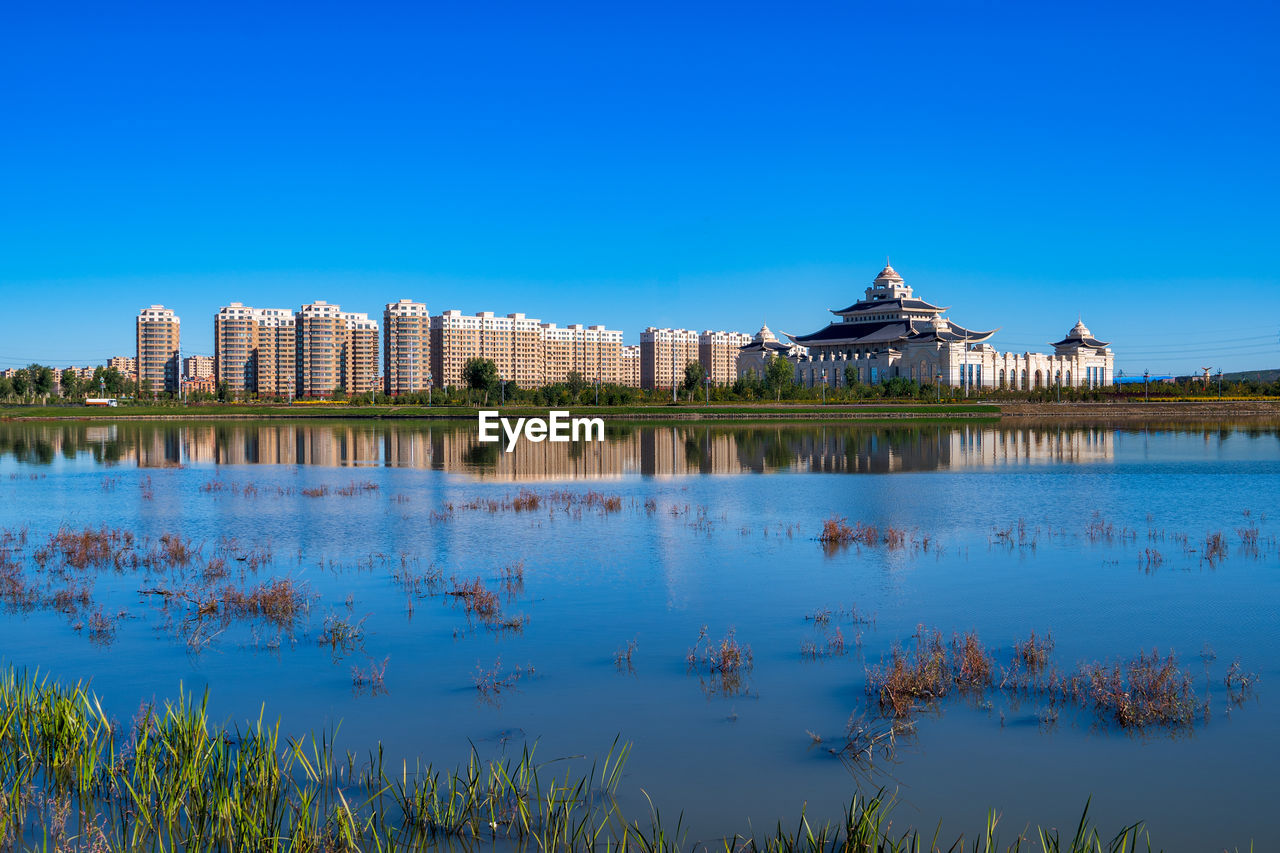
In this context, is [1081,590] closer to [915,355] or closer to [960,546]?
[960,546]

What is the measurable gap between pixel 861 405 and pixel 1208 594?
72243mm

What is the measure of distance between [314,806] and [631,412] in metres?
74.6

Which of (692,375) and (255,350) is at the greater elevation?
(255,350)

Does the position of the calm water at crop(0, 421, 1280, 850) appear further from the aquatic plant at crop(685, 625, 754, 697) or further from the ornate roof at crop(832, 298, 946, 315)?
the ornate roof at crop(832, 298, 946, 315)

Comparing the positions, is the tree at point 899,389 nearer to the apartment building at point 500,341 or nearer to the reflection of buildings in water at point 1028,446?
the reflection of buildings in water at point 1028,446

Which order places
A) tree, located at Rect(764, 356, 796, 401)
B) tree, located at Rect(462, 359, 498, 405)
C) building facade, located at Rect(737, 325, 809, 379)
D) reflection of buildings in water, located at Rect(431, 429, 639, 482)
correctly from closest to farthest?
reflection of buildings in water, located at Rect(431, 429, 639, 482) → tree, located at Rect(462, 359, 498, 405) → tree, located at Rect(764, 356, 796, 401) → building facade, located at Rect(737, 325, 809, 379)

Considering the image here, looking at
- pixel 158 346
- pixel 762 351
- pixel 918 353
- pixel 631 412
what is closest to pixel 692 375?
pixel 631 412

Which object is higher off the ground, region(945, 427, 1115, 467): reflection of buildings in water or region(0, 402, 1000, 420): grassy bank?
region(0, 402, 1000, 420): grassy bank

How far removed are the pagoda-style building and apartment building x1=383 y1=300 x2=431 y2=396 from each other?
6652cm

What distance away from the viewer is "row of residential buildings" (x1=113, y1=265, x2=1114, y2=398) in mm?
129750

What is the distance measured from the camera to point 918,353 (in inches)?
4732

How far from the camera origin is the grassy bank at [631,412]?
7719cm

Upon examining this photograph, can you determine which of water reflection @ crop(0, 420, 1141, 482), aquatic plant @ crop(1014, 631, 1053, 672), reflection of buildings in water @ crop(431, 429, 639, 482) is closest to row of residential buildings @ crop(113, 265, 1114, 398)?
water reflection @ crop(0, 420, 1141, 482)

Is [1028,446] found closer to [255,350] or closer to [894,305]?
[894,305]
